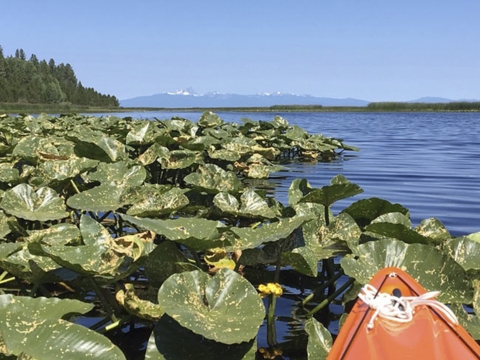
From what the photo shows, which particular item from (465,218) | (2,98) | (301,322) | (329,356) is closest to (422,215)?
(465,218)

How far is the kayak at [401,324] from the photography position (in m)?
1.69

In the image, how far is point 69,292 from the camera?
8.89 feet

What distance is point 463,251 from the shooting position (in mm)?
2055

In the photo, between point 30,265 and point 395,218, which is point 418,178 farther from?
point 30,265

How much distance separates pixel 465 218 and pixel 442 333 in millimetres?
3541

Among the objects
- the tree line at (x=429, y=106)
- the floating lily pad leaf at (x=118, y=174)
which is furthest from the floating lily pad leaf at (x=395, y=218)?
the tree line at (x=429, y=106)

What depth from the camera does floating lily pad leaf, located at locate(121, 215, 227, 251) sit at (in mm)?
1824

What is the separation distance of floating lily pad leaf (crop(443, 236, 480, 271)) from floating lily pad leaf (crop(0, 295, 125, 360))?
131 cm

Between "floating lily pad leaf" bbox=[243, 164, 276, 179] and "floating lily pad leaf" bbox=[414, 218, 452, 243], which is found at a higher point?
"floating lily pad leaf" bbox=[414, 218, 452, 243]

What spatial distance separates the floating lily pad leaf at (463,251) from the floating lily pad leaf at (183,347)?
0.88m

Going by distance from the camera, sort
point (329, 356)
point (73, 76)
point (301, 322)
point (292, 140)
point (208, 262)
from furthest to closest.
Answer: point (73, 76) < point (292, 140) < point (301, 322) < point (208, 262) < point (329, 356)

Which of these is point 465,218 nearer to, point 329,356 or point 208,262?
point 208,262

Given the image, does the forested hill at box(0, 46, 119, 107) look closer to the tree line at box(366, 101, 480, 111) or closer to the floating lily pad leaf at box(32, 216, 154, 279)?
the tree line at box(366, 101, 480, 111)

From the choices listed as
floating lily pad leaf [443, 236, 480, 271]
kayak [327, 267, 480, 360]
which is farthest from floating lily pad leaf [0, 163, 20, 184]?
floating lily pad leaf [443, 236, 480, 271]
